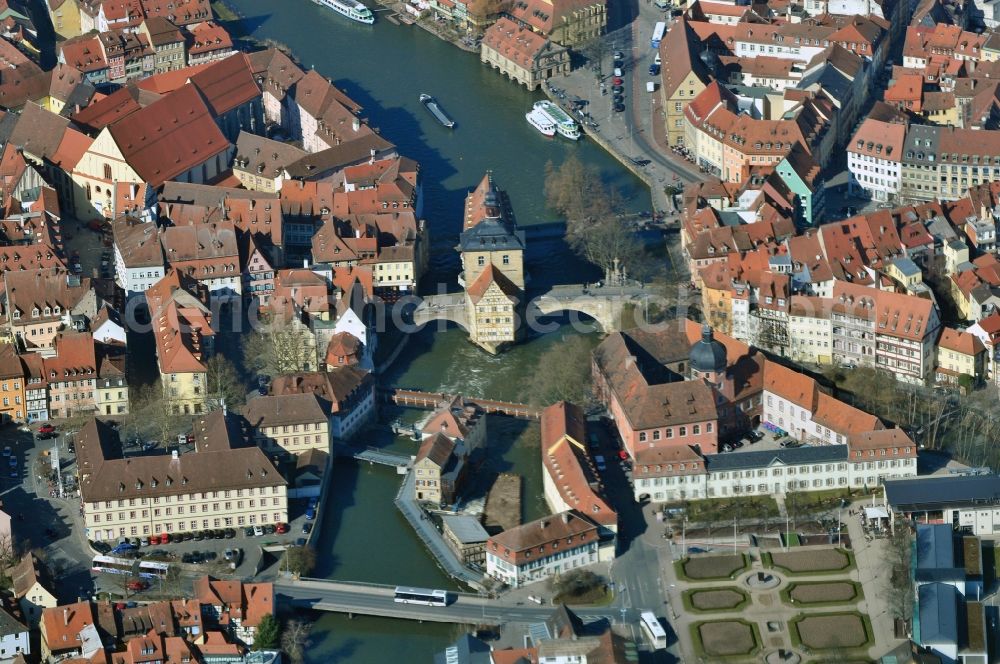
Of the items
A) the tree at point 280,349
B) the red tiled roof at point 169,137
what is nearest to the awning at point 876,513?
the tree at point 280,349

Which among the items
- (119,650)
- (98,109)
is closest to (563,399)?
(119,650)

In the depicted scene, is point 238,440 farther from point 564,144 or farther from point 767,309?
point 564,144

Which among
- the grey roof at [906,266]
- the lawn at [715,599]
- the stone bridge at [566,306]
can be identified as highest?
the grey roof at [906,266]

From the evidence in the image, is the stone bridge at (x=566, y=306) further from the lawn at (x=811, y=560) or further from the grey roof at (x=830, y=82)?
the lawn at (x=811, y=560)

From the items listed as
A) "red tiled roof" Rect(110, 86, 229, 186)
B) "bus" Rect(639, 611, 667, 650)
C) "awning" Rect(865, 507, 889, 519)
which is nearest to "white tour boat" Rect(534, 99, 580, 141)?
"red tiled roof" Rect(110, 86, 229, 186)

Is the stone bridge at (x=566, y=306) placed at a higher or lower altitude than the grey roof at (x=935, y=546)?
higher

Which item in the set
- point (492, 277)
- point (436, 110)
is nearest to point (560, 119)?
point (436, 110)

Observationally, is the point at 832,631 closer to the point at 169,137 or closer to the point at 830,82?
the point at 830,82

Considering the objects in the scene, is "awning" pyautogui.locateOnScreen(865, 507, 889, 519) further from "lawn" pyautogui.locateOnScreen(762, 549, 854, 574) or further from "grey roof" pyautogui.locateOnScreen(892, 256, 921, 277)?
"grey roof" pyautogui.locateOnScreen(892, 256, 921, 277)
